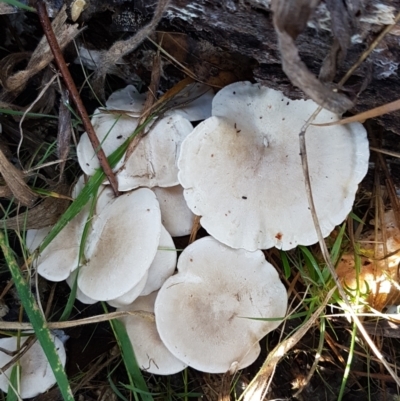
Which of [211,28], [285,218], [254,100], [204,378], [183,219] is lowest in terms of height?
[204,378]

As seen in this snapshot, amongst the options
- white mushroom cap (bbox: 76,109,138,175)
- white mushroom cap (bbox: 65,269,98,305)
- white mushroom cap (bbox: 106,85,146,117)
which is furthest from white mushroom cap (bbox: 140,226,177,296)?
white mushroom cap (bbox: 106,85,146,117)

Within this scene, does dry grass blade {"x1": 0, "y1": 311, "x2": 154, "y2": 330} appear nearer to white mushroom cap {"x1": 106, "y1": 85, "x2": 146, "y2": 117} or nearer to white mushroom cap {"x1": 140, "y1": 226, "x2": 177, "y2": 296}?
white mushroom cap {"x1": 140, "y1": 226, "x2": 177, "y2": 296}

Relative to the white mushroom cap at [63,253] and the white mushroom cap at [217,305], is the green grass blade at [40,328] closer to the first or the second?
the white mushroom cap at [63,253]

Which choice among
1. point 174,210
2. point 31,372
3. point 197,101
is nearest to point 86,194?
point 174,210

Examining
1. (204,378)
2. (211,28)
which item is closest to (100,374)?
(204,378)

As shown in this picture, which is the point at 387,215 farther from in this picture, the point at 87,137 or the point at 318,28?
the point at 87,137

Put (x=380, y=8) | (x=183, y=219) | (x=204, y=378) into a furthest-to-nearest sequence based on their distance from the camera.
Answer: (x=204, y=378), (x=183, y=219), (x=380, y=8)

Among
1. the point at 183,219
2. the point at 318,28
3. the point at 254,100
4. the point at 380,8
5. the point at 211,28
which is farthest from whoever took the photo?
the point at 183,219

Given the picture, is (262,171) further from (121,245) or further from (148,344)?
(148,344)
